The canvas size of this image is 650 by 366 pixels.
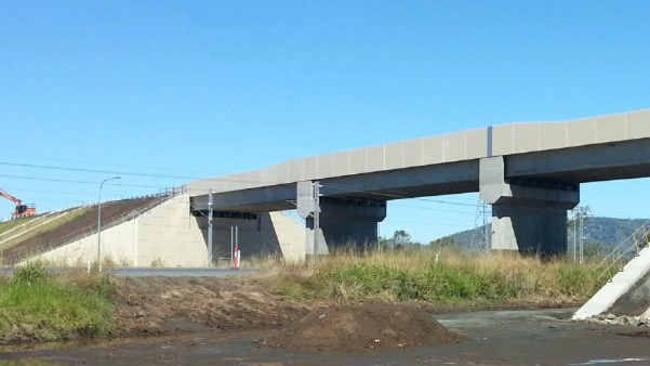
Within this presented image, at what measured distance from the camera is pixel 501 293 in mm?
37000

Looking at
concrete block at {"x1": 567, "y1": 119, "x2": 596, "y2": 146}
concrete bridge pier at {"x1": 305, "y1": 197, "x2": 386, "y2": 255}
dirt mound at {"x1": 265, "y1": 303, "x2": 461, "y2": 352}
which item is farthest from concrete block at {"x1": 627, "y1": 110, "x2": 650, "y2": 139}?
concrete bridge pier at {"x1": 305, "y1": 197, "x2": 386, "y2": 255}

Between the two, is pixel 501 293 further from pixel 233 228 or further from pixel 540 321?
pixel 233 228

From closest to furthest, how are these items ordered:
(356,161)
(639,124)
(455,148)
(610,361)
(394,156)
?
(610,361) < (639,124) < (455,148) < (394,156) < (356,161)

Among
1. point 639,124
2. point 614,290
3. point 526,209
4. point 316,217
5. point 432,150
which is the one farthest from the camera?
point 316,217

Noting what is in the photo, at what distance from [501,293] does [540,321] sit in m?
8.88

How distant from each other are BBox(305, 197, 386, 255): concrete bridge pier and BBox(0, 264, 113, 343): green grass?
4949 cm

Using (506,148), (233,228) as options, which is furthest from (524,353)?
(233,228)

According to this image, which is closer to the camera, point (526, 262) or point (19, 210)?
point (526, 262)

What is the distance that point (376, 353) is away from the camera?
1845 cm

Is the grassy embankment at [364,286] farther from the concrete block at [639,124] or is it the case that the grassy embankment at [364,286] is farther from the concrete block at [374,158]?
the concrete block at [374,158]

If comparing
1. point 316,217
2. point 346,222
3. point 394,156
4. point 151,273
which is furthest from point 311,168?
point 151,273

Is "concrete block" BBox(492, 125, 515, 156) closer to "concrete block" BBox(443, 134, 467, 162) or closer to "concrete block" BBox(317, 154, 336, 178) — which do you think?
"concrete block" BBox(443, 134, 467, 162)

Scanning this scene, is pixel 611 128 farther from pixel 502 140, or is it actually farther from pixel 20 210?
pixel 20 210

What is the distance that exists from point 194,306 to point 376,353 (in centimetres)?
898
